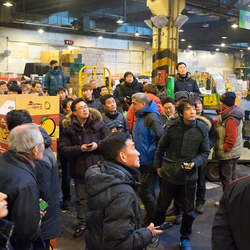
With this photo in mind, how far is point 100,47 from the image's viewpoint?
2578cm

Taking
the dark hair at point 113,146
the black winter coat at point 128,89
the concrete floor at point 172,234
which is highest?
the black winter coat at point 128,89

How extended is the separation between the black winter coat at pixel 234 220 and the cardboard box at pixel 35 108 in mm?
2433

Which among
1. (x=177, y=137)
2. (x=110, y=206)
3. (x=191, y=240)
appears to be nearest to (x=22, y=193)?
(x=110, y=206)

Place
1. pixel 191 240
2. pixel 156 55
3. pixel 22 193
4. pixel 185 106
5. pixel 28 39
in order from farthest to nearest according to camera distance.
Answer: pixel 28 39, pixel 156 55, pixel 191 240, pixel 185 106, pixel 22 193

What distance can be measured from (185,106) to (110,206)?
6.34 feet

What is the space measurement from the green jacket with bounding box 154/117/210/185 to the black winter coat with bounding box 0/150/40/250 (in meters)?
1.86

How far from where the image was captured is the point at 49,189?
8.93 feet

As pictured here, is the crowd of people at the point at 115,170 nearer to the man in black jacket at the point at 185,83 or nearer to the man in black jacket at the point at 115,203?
the man in black jacket at the point at 115,203

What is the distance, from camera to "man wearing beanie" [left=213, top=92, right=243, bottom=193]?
459cm

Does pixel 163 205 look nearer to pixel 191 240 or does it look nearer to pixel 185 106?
pixel 191 240

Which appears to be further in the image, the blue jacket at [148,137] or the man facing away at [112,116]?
the man facing away at [112,116]

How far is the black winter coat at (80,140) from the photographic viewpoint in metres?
3.97

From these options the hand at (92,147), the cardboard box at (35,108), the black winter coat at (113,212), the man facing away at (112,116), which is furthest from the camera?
the man facing away at (112,116)

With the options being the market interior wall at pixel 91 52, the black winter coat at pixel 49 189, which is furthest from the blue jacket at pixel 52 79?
the black winter coat at pixel 49 189
